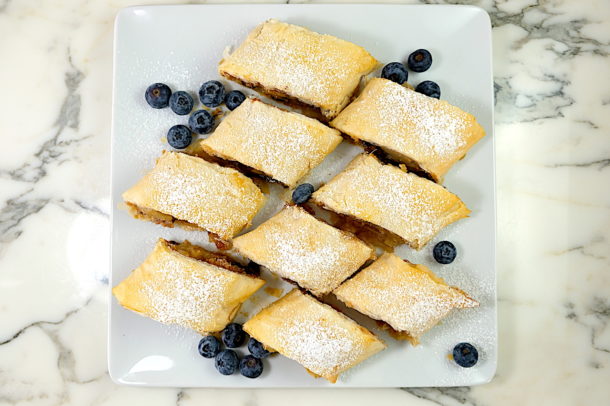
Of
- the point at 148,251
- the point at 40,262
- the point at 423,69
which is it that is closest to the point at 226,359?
the point at 148,251

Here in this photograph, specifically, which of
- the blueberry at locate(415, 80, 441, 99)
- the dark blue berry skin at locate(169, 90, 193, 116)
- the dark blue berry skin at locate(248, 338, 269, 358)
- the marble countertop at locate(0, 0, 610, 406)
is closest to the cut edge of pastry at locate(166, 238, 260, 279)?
the dark blue berry skin at locate(248, 338, 269, 358)

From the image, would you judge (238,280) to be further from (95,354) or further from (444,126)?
(444,126)

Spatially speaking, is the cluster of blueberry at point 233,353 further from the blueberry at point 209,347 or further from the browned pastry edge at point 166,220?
the browned pastry edge at point 166,220

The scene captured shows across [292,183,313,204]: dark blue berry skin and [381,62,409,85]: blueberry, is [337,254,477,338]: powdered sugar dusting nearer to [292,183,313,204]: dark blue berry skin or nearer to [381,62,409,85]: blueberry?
[292,183,313,204]: dark blue berry skin

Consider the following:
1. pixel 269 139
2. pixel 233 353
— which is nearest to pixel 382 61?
pixel 269 139

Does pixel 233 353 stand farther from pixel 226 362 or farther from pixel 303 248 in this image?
pixel 303 248

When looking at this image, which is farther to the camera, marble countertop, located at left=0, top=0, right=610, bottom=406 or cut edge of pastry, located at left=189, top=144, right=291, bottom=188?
marble countertop, located at left=0, top=0, right=610, bottom=406
